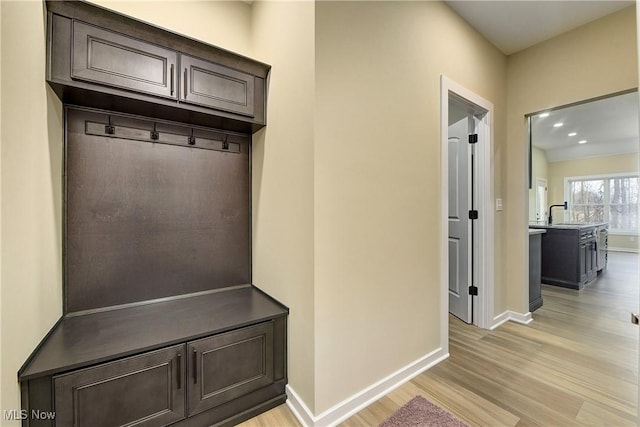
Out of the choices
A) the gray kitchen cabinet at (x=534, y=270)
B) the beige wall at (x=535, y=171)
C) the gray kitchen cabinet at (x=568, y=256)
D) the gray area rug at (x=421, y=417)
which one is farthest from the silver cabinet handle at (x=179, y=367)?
the beige wall at (x=535, y=171)

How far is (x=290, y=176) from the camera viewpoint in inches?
66.3

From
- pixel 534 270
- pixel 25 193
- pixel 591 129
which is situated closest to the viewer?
pixel 25 193

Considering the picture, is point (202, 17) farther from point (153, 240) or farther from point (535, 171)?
point (535, 171)

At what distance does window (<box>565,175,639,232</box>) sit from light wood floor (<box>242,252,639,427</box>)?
693cm

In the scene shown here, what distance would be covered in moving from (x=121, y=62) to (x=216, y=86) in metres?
0.53

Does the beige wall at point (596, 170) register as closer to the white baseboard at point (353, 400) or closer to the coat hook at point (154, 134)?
the white baseboard at point (353, 400)

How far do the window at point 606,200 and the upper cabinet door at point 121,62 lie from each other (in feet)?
35.4

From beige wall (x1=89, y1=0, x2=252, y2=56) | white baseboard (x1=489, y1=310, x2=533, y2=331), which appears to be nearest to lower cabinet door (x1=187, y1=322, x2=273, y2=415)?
beige wall (x1=89, y1=0, x2=252, y2=56)

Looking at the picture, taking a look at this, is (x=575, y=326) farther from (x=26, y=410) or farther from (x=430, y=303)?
(x=26, y=410)

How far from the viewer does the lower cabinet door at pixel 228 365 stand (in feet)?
4.74

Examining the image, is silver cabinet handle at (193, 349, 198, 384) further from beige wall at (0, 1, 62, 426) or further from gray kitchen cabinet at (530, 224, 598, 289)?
gray kitchen cabinet at (530, 224, 598, 289)

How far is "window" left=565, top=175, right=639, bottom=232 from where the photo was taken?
24.4ft

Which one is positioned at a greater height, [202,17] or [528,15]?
[528,15]

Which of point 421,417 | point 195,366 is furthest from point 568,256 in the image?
point 195,366
